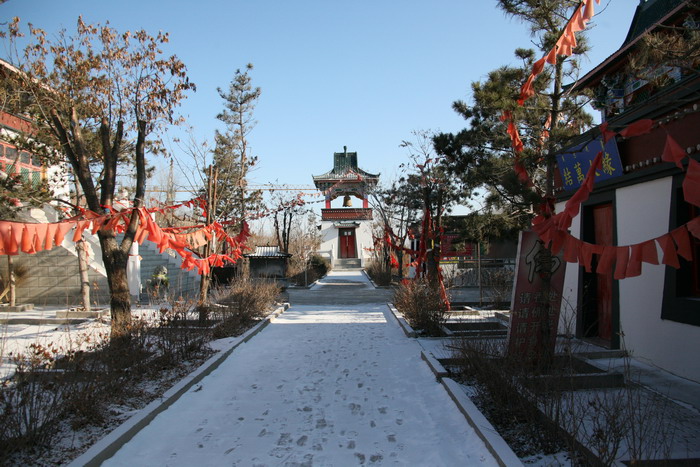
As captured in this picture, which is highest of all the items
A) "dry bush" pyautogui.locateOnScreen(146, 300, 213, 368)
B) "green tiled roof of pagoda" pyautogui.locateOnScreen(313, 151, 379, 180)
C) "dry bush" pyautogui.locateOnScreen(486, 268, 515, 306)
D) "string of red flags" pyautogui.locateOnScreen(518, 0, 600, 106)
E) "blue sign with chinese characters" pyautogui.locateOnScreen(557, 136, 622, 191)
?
"green tiled roof of pagoda" pyautogui.locateOnScreen(313, 151, 379, 180)

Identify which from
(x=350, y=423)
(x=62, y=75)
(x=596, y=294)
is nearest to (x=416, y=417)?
(x=350, y=423)

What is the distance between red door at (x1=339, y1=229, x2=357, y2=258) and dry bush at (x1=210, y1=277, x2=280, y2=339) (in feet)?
100

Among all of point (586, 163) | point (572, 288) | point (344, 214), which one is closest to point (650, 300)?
point (572, 288)

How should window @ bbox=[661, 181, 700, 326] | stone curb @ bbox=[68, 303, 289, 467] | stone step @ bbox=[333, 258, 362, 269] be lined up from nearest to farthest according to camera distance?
stone curb @ bbox=[68, 303, 289, 467] → window @ bbox=[661, 181, 700, 326] → stone step @ bbox=[333, 258, 362, 269]

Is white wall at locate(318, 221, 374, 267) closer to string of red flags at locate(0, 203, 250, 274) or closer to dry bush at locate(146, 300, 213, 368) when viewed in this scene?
string of red flags at locate(0, 203, 250, 274)

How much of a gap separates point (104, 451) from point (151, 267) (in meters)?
14.9

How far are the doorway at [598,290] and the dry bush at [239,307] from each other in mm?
6191

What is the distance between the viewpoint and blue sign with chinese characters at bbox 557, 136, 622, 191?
7.50m

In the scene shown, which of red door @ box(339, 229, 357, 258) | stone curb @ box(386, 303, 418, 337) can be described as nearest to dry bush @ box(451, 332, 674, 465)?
stone curb @ box(386, 303, 418, 337)

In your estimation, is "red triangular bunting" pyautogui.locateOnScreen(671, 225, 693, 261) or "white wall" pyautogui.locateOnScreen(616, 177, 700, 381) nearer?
"red triangular bunting" pyautogui.locateOnScreen(671, 225, 693, 261)

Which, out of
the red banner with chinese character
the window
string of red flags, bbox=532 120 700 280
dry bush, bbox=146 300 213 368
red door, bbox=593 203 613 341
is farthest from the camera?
red door, bbox=593 203 613 341

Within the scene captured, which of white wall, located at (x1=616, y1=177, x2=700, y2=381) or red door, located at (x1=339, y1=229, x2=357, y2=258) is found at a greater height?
red door, located at (x1=339, y1=229, x2=357, y2=258)

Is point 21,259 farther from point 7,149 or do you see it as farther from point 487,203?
point 487,203

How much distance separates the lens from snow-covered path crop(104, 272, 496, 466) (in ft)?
13.0
